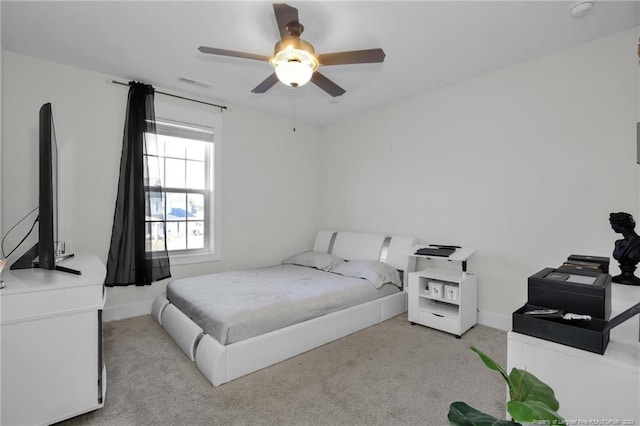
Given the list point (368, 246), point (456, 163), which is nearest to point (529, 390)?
point (456, 163)

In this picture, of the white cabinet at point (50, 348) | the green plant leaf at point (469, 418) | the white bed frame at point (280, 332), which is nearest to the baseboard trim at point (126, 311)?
the white bed frame at point (280, 332)

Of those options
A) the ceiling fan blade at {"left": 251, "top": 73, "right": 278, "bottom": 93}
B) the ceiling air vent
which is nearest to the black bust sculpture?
the ceiling fan blade at {"left": 251, "top": 73, "right": 278, "bottom": 93}

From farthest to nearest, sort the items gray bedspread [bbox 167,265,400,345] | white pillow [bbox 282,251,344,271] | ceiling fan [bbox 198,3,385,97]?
white pillow [bbox 282,251,344,271] → gray bedspread [bbox 167,265,400,345] → ceiling fan [bbox 198,3,385,97]

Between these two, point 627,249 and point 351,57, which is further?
point 351,57

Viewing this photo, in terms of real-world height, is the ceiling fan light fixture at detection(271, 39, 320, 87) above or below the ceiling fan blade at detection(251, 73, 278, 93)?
below

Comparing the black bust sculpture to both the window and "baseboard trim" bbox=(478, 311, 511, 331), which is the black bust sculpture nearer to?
"baseboard trim" bbox=(478, 311, 511, 331)

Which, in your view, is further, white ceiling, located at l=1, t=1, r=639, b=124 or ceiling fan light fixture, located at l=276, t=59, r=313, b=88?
white ceiling, located at l=1, t=1, r=639, b=124

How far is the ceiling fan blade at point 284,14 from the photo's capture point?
1.66 meters

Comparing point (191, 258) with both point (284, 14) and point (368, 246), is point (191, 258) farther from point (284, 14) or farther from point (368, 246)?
point (284, 14)

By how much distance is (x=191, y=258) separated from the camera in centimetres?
362

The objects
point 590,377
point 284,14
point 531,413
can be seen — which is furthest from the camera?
point 284,14

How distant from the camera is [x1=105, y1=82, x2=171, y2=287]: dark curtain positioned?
3109mm

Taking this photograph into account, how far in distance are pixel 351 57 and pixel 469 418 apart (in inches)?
78.7

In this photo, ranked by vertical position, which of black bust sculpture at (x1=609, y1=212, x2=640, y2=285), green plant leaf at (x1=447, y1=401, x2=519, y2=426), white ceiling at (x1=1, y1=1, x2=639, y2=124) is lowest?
green plant leaf at (x1=447, y1=401, x2=519, y2=426)
